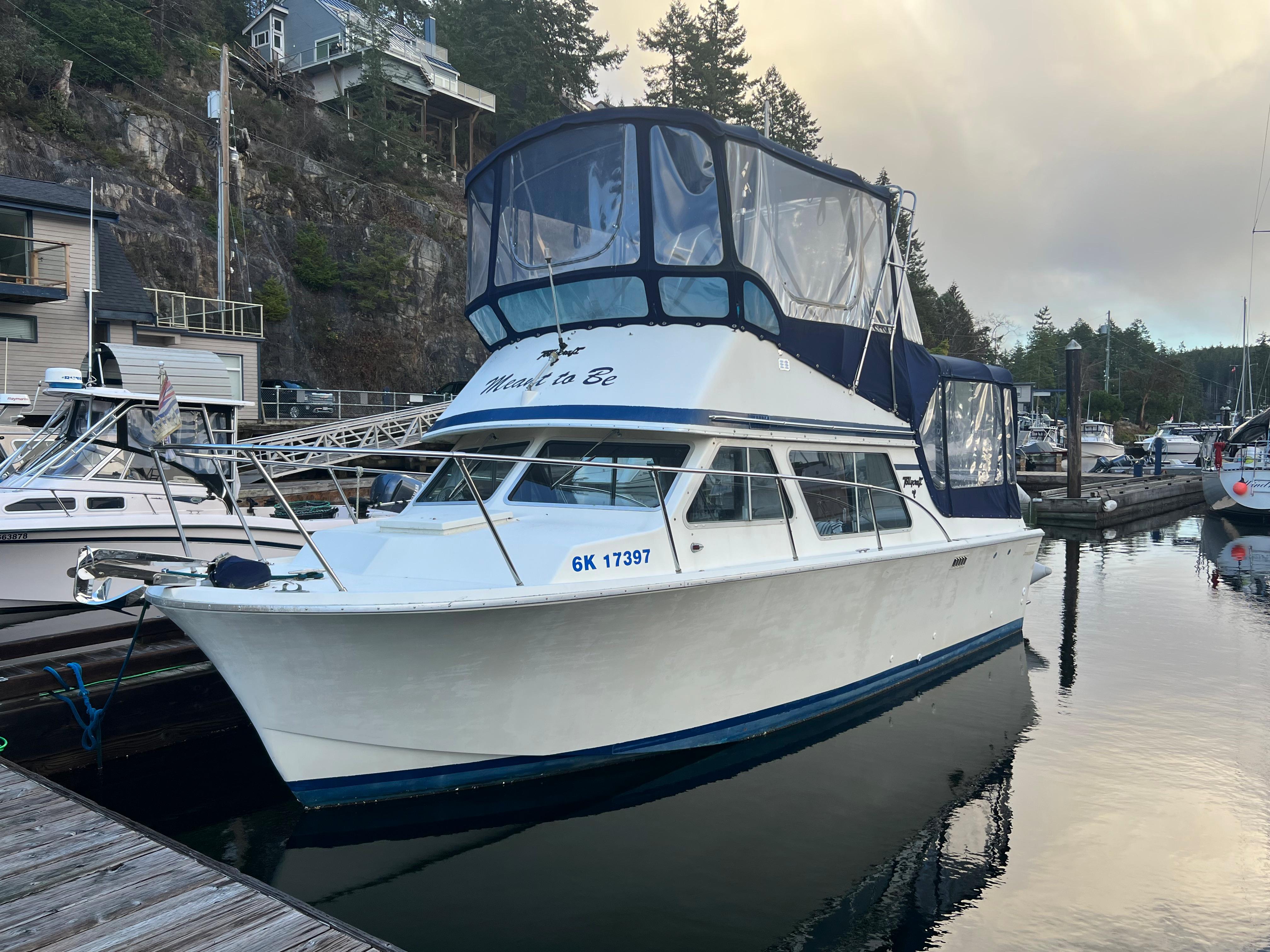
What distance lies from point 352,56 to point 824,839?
45921 mm

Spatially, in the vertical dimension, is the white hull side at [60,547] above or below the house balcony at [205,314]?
below

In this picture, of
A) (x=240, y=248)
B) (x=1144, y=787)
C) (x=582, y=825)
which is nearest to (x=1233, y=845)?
(x=1144, y=787)

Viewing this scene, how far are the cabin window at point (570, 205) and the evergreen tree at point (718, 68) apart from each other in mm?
36472

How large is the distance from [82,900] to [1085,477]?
37.6 m

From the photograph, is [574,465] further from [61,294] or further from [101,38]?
[101,38]

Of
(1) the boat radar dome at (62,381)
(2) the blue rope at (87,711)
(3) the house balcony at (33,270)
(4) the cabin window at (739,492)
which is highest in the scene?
(3) the house balcony at (33,270)

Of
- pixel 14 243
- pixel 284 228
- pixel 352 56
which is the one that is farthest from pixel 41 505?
pixel 352 56

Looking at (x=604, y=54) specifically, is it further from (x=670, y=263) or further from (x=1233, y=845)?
(x=1233, y=845)

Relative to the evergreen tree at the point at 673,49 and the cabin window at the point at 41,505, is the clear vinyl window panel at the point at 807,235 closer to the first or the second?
the cabin window at the point at 41,505

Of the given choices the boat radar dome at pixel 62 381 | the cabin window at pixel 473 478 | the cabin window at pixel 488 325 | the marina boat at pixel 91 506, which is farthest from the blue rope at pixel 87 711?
→ the boat radar dome at pixel 62 381

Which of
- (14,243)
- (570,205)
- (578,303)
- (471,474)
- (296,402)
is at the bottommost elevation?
(471,474)

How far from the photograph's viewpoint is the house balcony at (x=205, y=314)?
24625 millimetres

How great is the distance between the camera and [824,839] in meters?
5.38

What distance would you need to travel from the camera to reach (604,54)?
4669 cm
